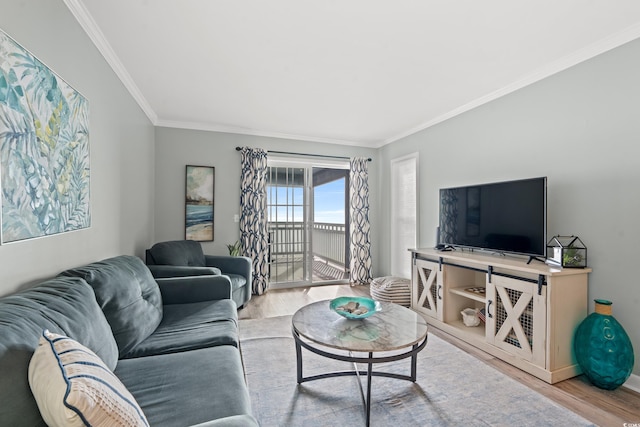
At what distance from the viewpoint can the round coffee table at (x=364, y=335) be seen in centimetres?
161

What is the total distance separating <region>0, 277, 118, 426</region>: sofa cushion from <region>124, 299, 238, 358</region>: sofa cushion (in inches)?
10.7

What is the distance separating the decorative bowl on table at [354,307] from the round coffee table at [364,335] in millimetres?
54

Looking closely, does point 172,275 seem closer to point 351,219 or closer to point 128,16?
point 128,16

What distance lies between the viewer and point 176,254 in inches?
125

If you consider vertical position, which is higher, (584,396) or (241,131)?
(241,131)

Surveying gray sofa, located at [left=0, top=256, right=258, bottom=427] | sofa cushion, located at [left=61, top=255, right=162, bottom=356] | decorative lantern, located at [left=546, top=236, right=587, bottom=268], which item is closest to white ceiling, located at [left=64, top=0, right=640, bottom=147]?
decorative lantern, located at [left=546, top=236, right=587, bottom=268]

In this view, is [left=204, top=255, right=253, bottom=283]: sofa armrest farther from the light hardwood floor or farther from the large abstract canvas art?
the light hardwood floor

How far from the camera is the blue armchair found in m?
2.73

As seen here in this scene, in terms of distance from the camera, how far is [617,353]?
1947 mm

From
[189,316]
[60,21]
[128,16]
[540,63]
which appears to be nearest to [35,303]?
[189,316]

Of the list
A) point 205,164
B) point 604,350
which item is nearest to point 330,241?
point 205,164

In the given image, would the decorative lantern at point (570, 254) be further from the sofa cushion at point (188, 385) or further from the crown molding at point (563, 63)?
the sofa cushion at point (188, 385)

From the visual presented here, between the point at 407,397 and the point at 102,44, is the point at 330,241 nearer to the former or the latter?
the point at 407,397

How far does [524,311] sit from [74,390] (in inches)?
108
